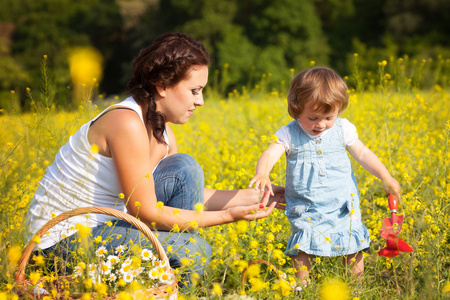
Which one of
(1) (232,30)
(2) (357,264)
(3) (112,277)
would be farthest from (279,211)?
(1) (232,30)

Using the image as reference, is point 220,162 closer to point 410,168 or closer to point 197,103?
point 410,168

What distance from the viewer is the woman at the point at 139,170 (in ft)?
6.89

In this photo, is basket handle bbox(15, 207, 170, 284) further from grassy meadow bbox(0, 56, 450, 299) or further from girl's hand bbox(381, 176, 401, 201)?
girl's hand bbox(381, 176, 401, 201)

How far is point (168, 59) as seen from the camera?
7.29ft

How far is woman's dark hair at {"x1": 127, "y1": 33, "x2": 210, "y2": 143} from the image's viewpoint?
222cm

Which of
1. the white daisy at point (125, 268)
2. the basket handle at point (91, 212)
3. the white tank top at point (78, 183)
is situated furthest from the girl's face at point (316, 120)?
the white daisy at point (125, 268)

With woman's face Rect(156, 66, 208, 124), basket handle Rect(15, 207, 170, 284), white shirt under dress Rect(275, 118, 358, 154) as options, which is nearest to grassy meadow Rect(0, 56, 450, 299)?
basket handle Rect(15, 207, 170, 284)

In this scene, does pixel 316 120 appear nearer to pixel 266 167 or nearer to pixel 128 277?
pixel 266 167

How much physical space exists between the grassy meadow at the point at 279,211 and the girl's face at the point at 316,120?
335mm

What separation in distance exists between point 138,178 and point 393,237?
1.18 metres

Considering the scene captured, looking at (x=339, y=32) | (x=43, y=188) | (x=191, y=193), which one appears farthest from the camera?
(x=339, y=32)

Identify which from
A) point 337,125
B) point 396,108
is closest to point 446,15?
point 396,108

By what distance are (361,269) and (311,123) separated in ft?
2.62

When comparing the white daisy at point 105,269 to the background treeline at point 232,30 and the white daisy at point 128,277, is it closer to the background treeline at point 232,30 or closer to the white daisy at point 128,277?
the white daisy at point 128,277
